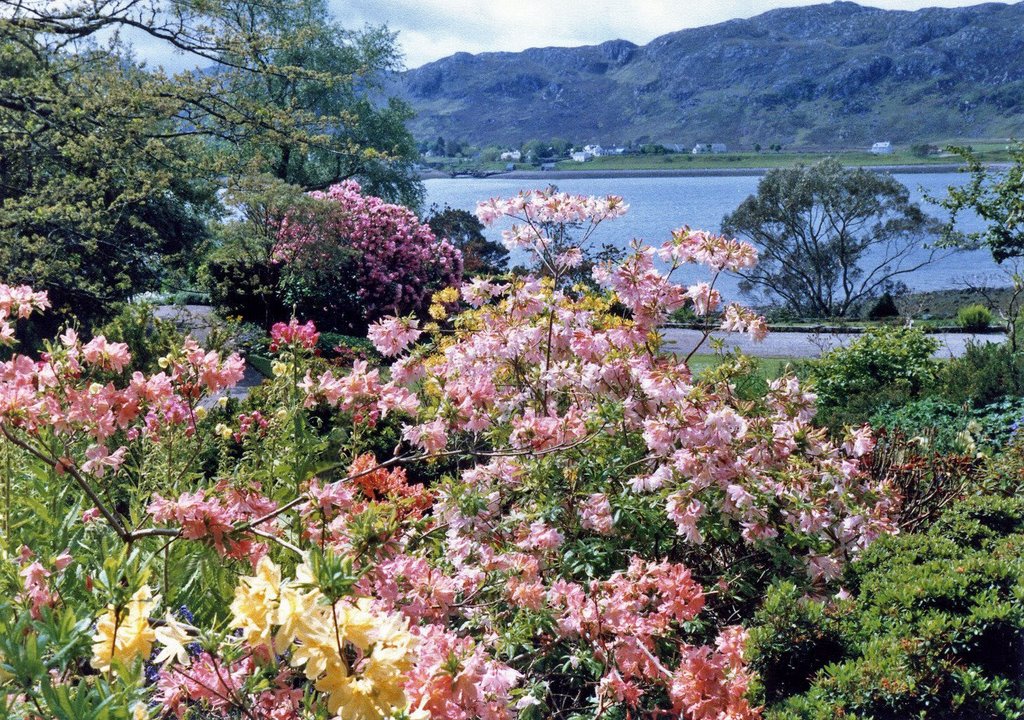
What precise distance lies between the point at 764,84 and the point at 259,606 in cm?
11215

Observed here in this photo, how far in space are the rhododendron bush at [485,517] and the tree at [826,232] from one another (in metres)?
23.3

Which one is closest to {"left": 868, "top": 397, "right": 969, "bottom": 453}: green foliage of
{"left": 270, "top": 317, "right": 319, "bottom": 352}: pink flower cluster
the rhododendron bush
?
the rhododendron bush

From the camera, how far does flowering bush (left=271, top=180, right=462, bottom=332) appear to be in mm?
14039

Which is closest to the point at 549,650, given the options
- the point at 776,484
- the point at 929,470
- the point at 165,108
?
the point at 776,484

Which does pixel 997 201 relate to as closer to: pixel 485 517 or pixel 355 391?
pixel 485 517

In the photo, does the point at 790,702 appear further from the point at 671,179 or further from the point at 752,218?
the point at 671,179

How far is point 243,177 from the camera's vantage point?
1097 cm

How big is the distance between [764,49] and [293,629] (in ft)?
411

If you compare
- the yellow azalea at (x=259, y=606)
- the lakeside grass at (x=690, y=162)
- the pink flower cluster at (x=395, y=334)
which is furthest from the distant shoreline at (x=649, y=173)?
the yellow azalea at (x=259, y=606)

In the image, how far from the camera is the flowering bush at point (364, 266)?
1404cm

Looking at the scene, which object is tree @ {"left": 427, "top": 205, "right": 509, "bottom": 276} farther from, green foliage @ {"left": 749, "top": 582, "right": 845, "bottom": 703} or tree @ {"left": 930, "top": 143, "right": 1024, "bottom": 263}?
green foliage @ {"left": 749, "top": 582, "right": 845, "bottom": 703}

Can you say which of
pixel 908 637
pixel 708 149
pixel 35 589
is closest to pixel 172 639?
pixel 35 589

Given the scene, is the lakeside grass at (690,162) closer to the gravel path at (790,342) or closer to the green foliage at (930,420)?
the gravel path at (790,342)

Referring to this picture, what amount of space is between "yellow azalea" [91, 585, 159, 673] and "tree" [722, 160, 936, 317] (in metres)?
25.5
